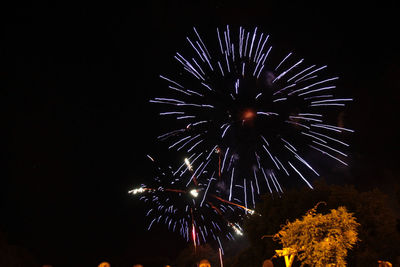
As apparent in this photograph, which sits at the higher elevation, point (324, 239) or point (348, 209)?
point (348, 209)

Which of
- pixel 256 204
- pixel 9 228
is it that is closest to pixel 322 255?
pixel 256 204

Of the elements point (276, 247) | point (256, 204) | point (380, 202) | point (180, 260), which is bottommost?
point (276, 247)

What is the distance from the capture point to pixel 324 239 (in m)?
14.8

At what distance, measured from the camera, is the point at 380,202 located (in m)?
19.1

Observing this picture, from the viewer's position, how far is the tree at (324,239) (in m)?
14.6

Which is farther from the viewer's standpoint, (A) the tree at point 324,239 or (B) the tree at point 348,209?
(B) the tree at point 348,209

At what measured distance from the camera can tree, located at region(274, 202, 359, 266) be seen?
47.9ft

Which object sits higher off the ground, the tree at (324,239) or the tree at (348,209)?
the tree at (348,209)

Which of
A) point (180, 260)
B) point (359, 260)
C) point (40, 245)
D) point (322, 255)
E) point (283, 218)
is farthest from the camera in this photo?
point (180, 260)

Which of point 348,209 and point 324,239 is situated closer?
point 324,239

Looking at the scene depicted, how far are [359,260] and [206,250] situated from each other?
970 inches

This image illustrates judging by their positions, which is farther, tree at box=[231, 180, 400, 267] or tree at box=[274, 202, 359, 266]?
tree at box=[231, 180, 400, 267]

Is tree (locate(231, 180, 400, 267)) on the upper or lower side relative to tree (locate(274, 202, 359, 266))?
upper

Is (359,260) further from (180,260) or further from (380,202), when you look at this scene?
(180,260)
